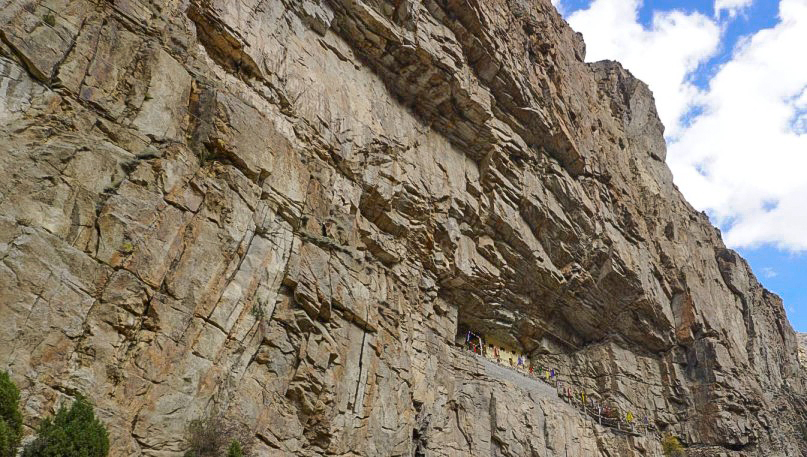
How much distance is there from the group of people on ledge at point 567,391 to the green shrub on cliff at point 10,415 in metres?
23.7

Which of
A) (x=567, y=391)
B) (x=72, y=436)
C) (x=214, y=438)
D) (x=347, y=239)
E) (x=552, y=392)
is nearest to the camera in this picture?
(x=72, y=436)

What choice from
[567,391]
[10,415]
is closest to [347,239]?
[10,415]

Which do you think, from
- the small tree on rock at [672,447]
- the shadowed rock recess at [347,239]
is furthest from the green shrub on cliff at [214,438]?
the small tree on rock at [672,447]

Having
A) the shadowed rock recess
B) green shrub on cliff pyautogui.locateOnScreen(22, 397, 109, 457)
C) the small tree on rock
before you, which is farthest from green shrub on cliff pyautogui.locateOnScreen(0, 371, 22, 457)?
the small tree on rock

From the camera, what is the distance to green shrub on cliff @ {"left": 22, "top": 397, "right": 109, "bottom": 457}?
1002cm

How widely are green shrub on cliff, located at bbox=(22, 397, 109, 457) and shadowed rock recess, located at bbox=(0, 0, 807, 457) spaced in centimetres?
51

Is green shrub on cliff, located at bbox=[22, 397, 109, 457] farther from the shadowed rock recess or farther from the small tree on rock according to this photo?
the small tree on rock

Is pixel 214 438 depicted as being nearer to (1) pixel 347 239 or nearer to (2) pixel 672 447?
(1) pixel 347 239

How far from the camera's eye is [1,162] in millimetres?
11703

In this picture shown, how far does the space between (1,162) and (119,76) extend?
12.9 feet

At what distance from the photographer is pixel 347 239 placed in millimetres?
20234

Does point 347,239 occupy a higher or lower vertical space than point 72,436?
higher

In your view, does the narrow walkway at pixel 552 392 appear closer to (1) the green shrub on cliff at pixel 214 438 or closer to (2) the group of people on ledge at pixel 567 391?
(2) the group of people on ledge at pixel 567 391

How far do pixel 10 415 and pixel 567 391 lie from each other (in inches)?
1159
